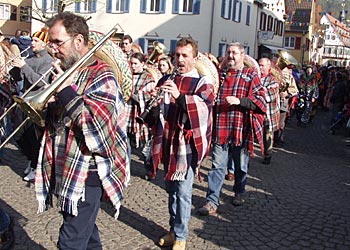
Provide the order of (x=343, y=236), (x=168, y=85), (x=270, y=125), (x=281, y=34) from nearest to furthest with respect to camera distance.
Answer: (x=168, y=85) < (x=343, y=236) < (x=270, y=125) < (x=281, y=34)

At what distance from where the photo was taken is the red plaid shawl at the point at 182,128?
152 inches

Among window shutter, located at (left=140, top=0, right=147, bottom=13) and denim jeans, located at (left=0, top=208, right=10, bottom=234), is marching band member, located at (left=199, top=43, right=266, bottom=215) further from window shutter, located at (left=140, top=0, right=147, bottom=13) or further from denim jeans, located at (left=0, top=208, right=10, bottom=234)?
window shutter, located at (left=140, top=0, right=147, bottom=13)

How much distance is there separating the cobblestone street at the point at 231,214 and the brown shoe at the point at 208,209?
7 centimetres

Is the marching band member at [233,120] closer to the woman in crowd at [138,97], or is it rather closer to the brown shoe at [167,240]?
the brown shoe at [167,240]

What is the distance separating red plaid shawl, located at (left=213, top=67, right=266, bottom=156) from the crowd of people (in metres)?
0.01

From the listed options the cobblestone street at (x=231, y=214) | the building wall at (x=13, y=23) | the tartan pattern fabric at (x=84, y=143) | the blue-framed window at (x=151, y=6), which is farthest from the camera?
the building wall at (x=13, y=23)

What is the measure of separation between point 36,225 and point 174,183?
1554 mm

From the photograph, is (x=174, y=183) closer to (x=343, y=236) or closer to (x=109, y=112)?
(x=109, y=112)

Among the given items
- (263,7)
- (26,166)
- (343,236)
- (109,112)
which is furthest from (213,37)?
(109,112)

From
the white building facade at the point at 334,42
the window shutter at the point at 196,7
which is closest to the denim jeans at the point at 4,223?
the window shutter at the point at 196,7

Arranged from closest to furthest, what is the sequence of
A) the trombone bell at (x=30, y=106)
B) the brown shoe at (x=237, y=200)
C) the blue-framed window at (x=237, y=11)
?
the trombone bell at (x=30, y=106) < the brown shoe at (x=237, y=200) < the blue-framed window at (x=237, y=11)

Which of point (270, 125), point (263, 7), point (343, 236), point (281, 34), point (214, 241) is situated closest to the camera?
point (214, 241)

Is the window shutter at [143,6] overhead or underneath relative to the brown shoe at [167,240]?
overhead

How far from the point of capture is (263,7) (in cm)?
3422
